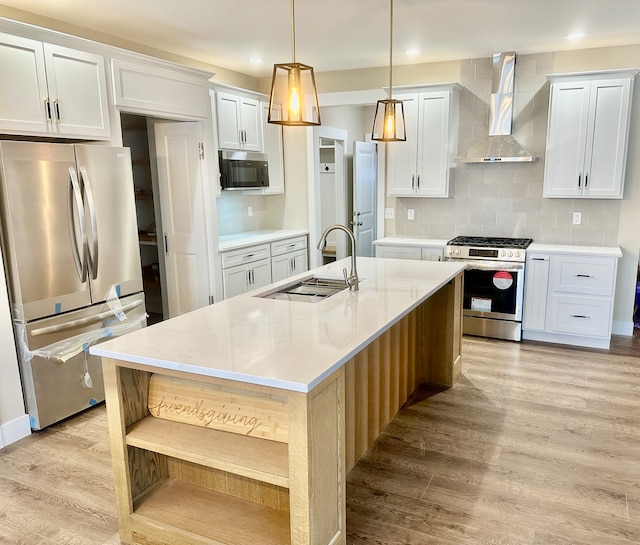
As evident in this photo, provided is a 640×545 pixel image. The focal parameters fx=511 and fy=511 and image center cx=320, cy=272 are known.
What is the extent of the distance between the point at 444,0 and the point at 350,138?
3.87 metres

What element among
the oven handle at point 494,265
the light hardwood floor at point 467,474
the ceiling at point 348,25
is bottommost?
the light hardwood floor at point 467,474

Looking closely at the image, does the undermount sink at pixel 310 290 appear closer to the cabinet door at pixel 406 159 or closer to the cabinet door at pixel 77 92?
the cabinet door at pixel 77 92

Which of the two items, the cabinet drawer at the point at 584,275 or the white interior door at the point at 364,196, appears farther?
the white interior door at the point at 364,196

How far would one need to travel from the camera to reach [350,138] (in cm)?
723

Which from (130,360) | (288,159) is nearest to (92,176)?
(130,360)

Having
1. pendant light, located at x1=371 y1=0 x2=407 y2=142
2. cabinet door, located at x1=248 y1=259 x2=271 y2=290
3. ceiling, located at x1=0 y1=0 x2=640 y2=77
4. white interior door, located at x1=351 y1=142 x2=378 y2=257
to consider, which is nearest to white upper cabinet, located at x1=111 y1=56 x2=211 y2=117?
ceiling, located at x1=0 y1=0 x2=640 y2=77

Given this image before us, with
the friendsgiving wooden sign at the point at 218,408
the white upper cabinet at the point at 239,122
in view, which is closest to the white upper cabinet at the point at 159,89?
the white upper cabinet at the point at 239,122

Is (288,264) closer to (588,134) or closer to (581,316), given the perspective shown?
(581,316)

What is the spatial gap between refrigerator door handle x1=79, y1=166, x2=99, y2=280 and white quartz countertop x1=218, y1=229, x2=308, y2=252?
142cm

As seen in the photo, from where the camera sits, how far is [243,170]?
5.16 metres

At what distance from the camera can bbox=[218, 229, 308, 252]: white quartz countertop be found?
4848 mm

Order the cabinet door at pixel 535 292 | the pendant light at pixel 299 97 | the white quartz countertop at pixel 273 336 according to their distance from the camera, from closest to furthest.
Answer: the white quartz countertop at pixel 273 336 < the pendant light at pixel 299 97 < the cabinet door at pixel 535 292

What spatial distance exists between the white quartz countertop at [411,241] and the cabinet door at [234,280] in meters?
1.40

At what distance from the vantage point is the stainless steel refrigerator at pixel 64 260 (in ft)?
9.82
